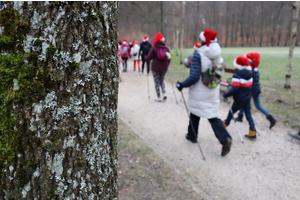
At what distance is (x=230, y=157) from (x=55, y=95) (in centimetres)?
379

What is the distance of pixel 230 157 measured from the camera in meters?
4.15

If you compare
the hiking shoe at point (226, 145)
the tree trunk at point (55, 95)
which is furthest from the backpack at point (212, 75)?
the tree trunk at point (55, 95)

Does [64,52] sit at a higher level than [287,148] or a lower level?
higher

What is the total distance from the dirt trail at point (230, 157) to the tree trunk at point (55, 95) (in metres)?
2.48

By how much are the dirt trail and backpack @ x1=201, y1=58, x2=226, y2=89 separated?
1.39 metres

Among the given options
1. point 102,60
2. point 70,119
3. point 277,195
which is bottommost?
point 277,195

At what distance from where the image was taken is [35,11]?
40.9 inches

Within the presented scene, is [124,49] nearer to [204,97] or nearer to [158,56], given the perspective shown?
[158,56]

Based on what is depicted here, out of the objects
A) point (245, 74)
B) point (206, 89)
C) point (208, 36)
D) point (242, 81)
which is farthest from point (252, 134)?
point (208, 36)

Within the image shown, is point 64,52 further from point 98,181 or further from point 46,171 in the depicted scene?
point 98,181

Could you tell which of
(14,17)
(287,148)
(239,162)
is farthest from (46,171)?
(287,148)

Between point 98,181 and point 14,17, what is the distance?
1.01 m

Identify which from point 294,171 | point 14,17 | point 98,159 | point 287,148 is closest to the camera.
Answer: point 14,17

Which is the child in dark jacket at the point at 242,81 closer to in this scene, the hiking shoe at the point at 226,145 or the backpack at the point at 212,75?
the backpack at the point at 212,75
